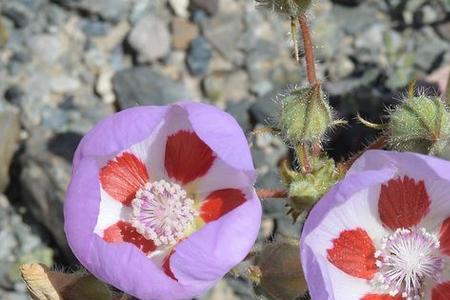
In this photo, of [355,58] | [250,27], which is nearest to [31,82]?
[250,27]

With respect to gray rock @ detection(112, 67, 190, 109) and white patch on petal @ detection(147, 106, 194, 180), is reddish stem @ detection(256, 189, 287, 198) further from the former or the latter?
gray rock @ detection(112, 67, 190, 109)

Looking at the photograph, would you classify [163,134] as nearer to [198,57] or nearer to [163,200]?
[163,200]

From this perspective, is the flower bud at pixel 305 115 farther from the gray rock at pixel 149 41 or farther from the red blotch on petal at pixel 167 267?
the gray rock at pixel 149 41

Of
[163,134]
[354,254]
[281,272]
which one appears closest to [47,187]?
[163,134]

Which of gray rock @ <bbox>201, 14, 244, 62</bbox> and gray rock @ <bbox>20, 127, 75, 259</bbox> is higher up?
gray rock @ <bbox>201, 14, 244, 62</bbox>

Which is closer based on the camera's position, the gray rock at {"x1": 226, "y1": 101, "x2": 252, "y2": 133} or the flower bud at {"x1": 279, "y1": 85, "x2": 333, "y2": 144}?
the flower bud at {"x1": 279, "y1": 85, "x2": 333, "y2": 144}

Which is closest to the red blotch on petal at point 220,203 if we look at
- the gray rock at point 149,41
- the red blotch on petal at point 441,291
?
the red blotch on petal at point 441,291

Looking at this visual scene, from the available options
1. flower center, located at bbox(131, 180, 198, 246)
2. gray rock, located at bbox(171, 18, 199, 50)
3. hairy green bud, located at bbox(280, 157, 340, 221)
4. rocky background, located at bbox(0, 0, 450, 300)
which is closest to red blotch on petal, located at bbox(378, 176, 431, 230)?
hairy green bud, located at bbox(280, 157, 340, 221)
